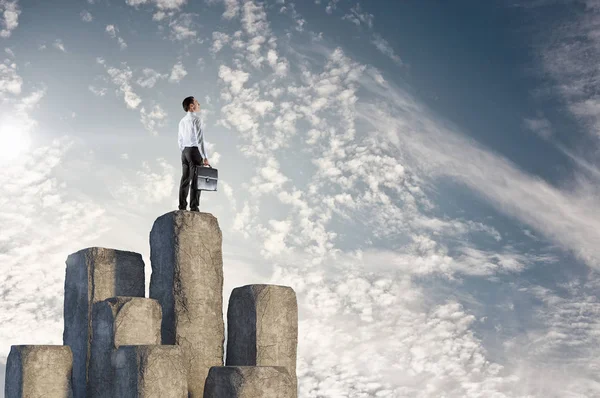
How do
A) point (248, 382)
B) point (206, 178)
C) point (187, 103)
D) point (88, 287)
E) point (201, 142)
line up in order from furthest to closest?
point (187, 103)
point (201, 142)
point (206, 178)
point (88, 287)
point (248, 382)

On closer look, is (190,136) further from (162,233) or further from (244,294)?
(244,294)

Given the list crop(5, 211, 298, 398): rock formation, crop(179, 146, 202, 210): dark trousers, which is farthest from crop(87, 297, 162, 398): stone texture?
crop(179, 146, 202, 210): dark trousers

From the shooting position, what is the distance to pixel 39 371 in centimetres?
770

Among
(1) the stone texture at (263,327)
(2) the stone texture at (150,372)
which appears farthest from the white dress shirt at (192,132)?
(2) the stone texture at (150,372)

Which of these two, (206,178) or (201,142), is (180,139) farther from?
(206,178)

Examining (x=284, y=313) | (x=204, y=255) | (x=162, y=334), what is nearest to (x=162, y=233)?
(x=204, y=255)

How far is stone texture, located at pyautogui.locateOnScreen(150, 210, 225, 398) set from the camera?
8.10 meters

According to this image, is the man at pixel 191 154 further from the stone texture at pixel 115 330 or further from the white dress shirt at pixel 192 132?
the stone texture at pixel 115 330

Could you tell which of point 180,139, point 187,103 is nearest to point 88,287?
point 180,139

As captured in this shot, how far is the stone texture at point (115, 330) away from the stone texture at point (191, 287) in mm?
289

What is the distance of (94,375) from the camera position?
7941 mm

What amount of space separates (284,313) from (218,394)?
4.54ft

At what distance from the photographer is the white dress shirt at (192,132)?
8.89 meters

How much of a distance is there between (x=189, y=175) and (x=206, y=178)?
0.23 metres
